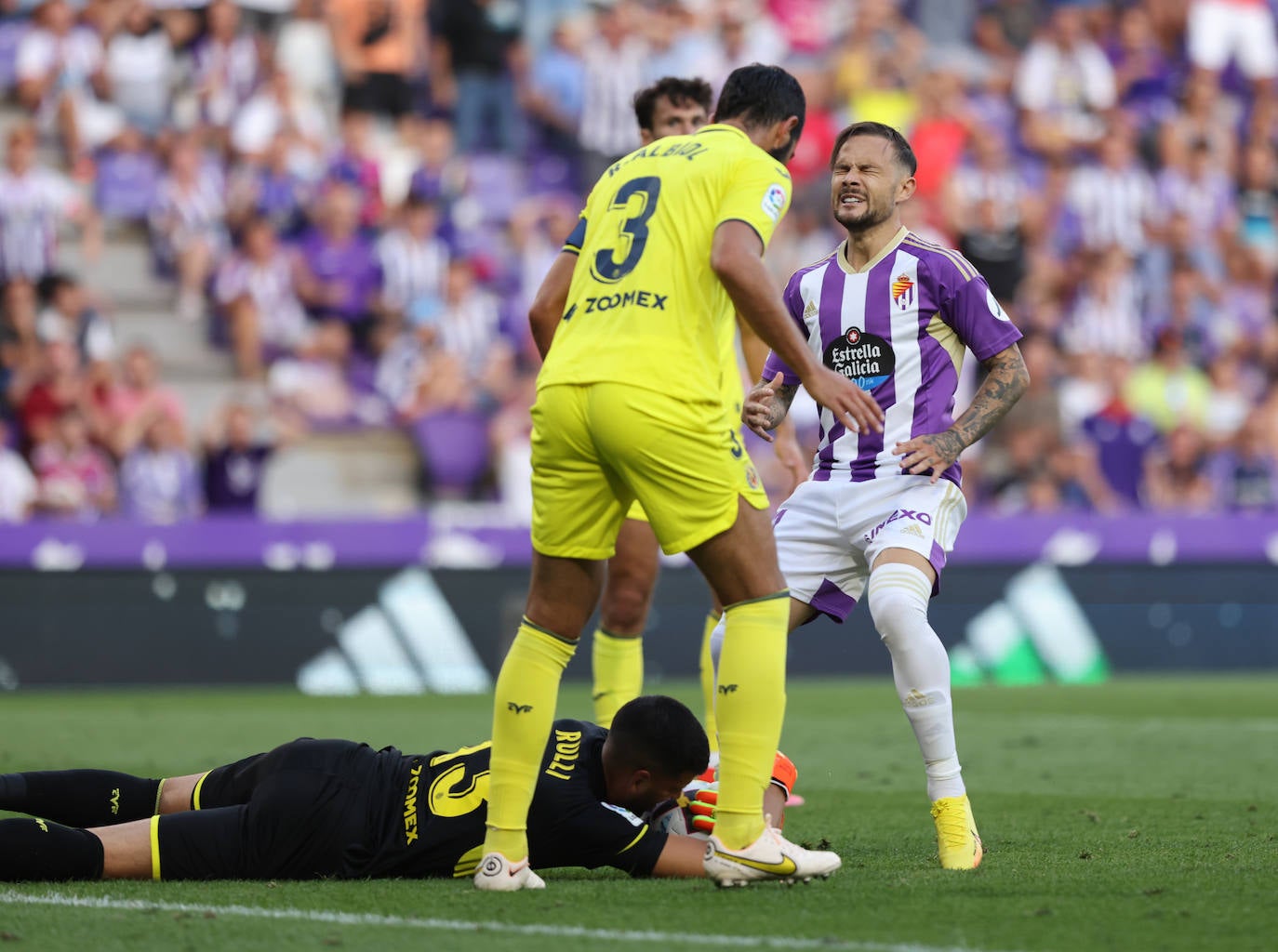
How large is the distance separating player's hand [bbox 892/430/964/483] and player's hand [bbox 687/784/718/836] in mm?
1170

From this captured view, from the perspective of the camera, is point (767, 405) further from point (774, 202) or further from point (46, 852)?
point (46, 852)

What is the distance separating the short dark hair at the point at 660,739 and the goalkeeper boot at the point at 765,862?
240mm

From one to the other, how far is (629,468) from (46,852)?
1910 millimetres

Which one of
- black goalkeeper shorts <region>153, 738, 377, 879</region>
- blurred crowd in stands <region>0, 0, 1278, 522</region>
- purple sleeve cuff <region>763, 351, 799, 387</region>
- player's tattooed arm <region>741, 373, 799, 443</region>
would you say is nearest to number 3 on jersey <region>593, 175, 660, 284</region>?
player's tattooed arm <region>741, 373, 799, 443</region>

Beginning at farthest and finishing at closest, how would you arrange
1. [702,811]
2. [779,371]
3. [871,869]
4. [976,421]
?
[779,371] < [976,421] < [702,811] < [871,869]

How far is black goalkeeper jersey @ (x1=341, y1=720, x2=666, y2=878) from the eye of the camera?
17.1 feet

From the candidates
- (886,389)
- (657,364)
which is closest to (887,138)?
(886,389)

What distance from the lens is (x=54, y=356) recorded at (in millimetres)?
13961

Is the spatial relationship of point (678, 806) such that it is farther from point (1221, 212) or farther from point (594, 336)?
point (1221, 212)

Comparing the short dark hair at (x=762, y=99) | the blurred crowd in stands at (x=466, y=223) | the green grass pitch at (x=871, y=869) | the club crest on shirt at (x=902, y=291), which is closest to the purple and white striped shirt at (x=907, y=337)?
the club crest on shirt at (x=902, y=291)

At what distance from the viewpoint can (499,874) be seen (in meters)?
5.05

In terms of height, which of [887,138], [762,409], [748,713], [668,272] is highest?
[887,138]

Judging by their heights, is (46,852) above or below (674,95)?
below

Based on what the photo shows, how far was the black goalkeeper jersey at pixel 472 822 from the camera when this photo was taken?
522 cm
